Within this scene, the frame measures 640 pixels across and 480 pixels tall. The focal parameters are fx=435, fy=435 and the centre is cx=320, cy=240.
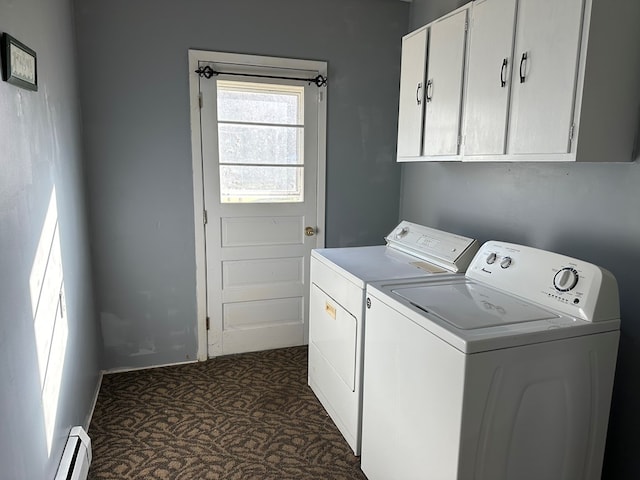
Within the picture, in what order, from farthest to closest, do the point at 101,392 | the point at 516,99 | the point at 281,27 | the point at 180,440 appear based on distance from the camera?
the point at 281,27 < the point at 101,392 < the point at 180,440 < the point at 516,99

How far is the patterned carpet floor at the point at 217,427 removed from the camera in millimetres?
2135

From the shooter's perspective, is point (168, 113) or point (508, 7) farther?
point (168, 113)

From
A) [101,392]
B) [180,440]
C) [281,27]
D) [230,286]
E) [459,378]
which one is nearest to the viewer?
[459,378]

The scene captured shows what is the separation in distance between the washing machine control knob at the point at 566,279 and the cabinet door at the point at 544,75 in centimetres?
45

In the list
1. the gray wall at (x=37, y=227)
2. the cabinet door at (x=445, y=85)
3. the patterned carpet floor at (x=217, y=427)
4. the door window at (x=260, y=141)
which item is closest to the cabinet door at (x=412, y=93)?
the cabinet door at (x=445, y=85)

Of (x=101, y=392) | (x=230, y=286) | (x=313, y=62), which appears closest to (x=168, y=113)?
(x=313, y=62)

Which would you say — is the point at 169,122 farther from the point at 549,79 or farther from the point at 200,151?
the point at 549,79

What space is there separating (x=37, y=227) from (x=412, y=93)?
79.7 inches

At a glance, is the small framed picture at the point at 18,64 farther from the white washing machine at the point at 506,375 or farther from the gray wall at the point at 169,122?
the white washing machine at the point at 506,375

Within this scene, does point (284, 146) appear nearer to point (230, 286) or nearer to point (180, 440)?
point (230, 286)

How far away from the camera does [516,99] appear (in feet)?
6.03

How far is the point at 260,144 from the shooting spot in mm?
3133

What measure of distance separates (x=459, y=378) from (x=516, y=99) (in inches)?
47.0

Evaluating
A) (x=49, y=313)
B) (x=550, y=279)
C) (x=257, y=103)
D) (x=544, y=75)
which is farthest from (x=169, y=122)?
(x=550, y=279)
